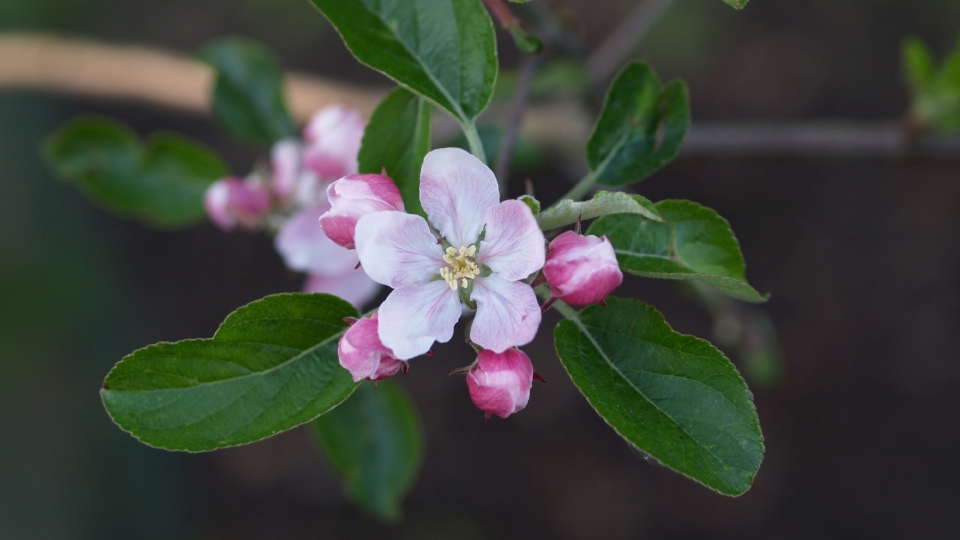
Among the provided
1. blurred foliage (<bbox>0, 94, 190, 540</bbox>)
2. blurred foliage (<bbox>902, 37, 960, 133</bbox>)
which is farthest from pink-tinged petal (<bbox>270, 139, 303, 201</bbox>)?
blurred foliage (<bbox>0, 94, 190, 540</bbox>)

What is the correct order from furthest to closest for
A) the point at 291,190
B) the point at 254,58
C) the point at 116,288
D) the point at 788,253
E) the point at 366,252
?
the point at 116,288 → the point at 788,253 → the point at 254,58 → the point at 291,190 → the point at 366,252

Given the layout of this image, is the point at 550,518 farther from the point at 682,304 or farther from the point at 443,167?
the point at 443,167

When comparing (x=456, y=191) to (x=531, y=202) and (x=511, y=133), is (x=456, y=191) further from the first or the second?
(x=511, y=133)

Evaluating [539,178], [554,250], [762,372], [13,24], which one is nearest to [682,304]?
[539,178]

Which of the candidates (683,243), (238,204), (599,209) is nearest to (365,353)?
(599,209)

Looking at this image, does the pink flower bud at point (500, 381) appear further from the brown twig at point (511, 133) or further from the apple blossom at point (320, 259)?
the apple blossom at point (320, 259)

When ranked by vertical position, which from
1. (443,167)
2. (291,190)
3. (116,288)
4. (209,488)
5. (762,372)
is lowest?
(209,488)

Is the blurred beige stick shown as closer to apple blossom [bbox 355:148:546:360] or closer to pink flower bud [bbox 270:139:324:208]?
pink flower bud [bbox 270:139:324:208]
